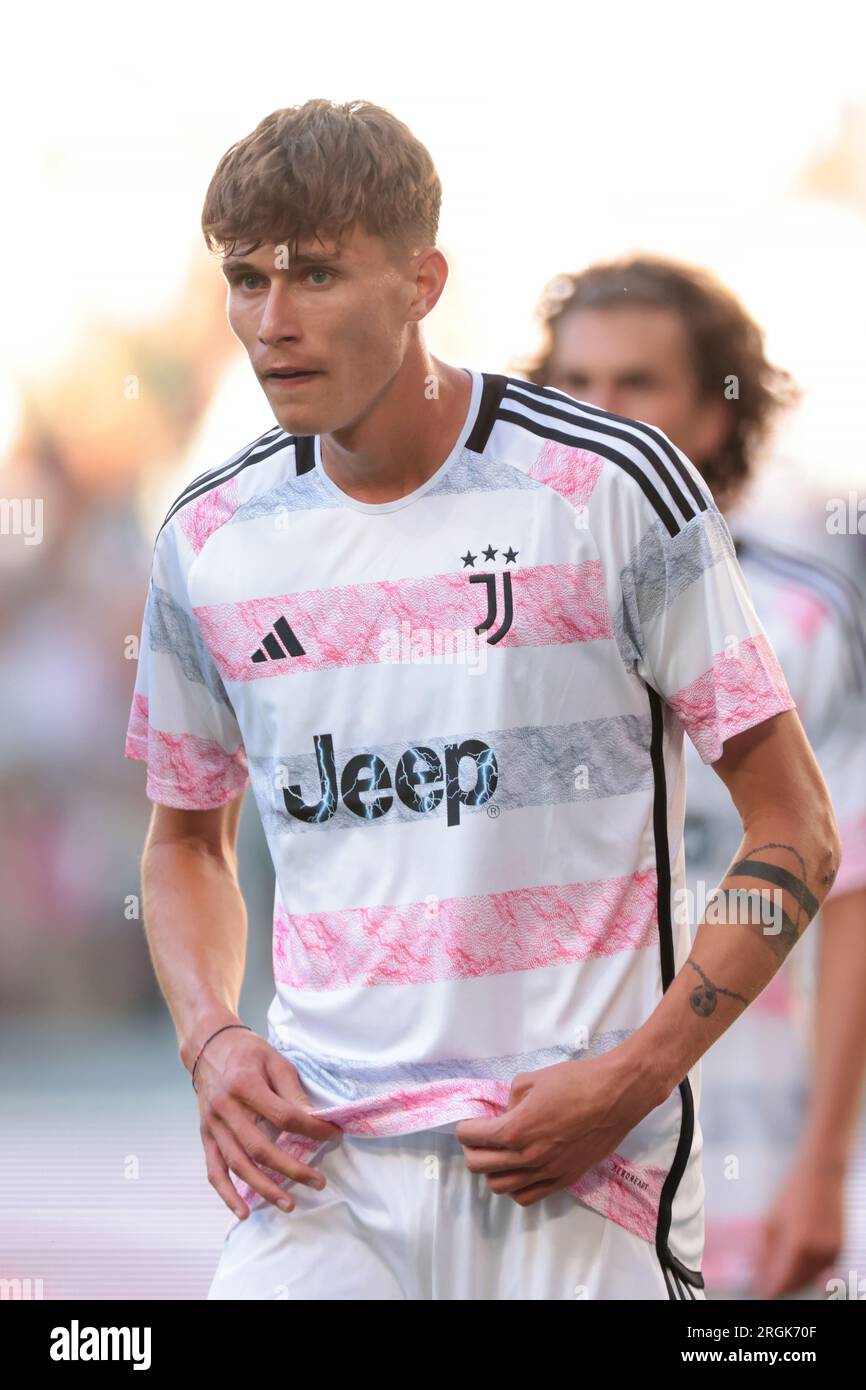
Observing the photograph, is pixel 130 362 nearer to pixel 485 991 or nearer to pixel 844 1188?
pixel 844 1188

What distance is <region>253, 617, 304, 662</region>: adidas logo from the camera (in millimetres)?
1677

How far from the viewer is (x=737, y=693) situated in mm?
1538

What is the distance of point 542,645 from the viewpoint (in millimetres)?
1598

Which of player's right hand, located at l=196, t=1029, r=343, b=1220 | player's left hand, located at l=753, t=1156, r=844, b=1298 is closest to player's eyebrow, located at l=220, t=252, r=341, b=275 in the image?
player's right hand, located at l=196, t=1029, r=343, b=1220

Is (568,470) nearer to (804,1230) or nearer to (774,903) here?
(774,903)

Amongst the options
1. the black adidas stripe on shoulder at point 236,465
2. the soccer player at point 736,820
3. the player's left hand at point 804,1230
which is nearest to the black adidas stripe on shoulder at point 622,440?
the black adidas stripe on shoulder at point 236,465

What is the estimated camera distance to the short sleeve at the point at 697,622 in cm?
154

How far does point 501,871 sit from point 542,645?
0.72 feet

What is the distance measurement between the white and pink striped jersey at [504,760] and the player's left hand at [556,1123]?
5 centimetres

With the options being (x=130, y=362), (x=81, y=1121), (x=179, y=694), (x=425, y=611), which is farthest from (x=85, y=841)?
(x=425, y=611)

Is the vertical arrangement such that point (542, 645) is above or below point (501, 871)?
above


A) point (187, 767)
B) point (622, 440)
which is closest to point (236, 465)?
point (187, 767)

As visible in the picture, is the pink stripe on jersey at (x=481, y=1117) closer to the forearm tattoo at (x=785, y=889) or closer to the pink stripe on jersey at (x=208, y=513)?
the forearm tattoo at (x=785, y=889)

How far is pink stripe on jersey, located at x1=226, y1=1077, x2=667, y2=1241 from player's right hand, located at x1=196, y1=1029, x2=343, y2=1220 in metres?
0.02
